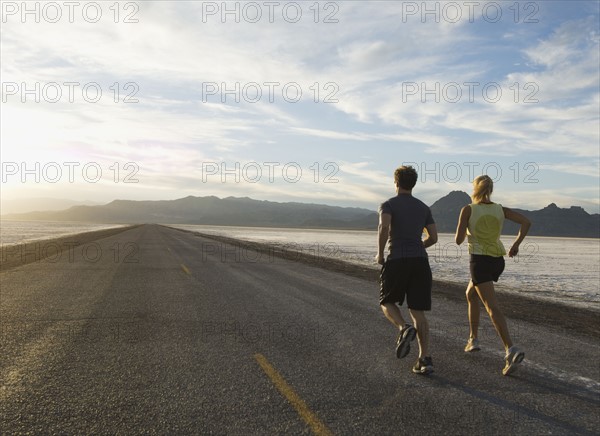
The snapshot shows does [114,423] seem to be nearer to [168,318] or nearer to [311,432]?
[311,432]

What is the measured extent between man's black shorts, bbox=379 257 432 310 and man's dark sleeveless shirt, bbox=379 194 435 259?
0.08m

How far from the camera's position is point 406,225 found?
5.04 meters

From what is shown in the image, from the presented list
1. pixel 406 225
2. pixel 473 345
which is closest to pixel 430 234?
pixel 406 225

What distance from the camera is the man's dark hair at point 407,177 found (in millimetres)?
5148

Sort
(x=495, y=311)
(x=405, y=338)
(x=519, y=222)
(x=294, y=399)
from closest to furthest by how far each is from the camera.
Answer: (x=294, y=399) → (x=405, y=338) → (x=495, y=311) → (x=519, y=222)

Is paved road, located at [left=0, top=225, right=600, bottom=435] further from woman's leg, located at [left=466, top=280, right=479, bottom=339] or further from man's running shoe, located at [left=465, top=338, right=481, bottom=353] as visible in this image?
woman's leg, located at [left=466, top=280, right=479, bottom=339]

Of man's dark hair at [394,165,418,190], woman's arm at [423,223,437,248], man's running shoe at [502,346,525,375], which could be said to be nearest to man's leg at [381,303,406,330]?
woman's arm at [423,223,437,248]

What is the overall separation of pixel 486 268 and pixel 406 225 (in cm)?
122

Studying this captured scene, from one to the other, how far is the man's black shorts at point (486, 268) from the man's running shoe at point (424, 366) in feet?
3.80

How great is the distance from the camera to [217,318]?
26.1 feet

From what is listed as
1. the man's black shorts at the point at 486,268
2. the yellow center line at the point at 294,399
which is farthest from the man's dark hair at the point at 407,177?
the yellow center line at the point at 294,399

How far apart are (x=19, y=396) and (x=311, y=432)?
2890mm

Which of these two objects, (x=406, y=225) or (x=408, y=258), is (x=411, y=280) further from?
(x=406, y=225)

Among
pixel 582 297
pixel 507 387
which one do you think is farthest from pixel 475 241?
pixel 582 297
